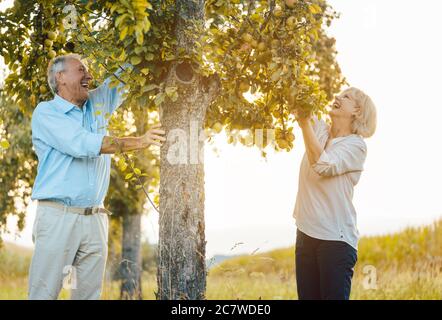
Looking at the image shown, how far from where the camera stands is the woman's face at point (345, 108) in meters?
4.50

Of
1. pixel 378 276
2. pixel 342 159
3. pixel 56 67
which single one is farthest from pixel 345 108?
pixel 378 276

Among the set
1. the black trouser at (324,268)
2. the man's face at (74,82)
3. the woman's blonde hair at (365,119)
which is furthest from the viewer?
the woman's blonde hair at (365,119)

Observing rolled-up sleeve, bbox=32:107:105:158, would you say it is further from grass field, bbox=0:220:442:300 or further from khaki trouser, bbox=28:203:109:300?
grass field, bbox=0:220:442:300

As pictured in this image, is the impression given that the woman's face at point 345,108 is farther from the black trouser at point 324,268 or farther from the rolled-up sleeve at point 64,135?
the rolled-up sleeve at point 64,135

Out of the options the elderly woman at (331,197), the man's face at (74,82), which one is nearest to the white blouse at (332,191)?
the elderly woman at (331,197)

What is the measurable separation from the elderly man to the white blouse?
114 cm

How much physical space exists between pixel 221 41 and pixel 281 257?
395 inches

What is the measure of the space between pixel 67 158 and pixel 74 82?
60 cm

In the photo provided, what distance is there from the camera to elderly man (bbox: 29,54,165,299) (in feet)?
13.1

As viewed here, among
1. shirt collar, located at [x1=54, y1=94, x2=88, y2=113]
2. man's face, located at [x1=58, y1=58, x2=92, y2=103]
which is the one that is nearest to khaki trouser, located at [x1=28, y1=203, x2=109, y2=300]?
shirt collar, located at [x1=54, y1=94, x2=88, y2=113]

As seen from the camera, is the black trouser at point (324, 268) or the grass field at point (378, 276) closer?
the black trouser at point (324, 268)

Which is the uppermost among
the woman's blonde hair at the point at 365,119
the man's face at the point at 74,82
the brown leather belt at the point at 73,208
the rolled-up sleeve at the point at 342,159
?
the man's face at the point at 74,82

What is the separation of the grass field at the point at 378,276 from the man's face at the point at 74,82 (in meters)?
4.44
